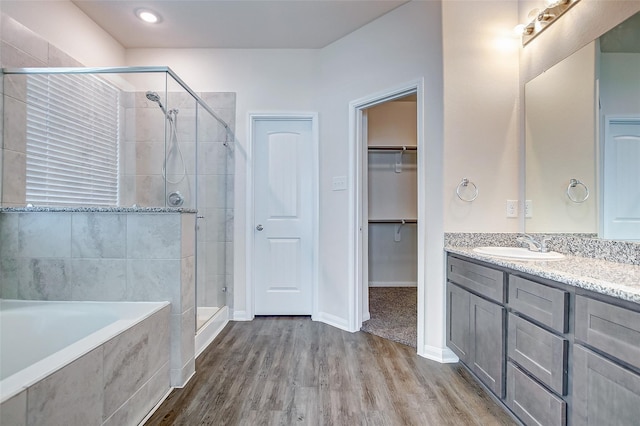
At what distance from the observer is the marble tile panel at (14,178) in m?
1.88

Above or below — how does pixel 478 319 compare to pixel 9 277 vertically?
below

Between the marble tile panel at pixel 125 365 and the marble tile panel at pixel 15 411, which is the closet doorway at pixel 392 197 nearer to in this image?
the marble tile panel at pixel 125 365

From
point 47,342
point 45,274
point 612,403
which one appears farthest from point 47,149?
point 612,403

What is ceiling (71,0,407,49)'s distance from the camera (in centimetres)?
239

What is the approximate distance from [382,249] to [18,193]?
3688 millimetres

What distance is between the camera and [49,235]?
1.77 m

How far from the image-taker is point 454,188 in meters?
2.16

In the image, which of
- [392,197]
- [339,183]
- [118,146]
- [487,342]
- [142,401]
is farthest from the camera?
[392,197]

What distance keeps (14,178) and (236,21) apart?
1.99 m

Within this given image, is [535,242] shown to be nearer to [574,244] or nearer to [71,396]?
[574,244]

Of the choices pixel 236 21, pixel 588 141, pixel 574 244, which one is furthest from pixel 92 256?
pixel 588 141

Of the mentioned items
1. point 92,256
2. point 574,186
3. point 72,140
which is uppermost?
point 72,140

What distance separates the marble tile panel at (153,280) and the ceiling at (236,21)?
6.67 ft

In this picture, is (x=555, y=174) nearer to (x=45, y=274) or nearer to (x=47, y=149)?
(x=45, y=274)
